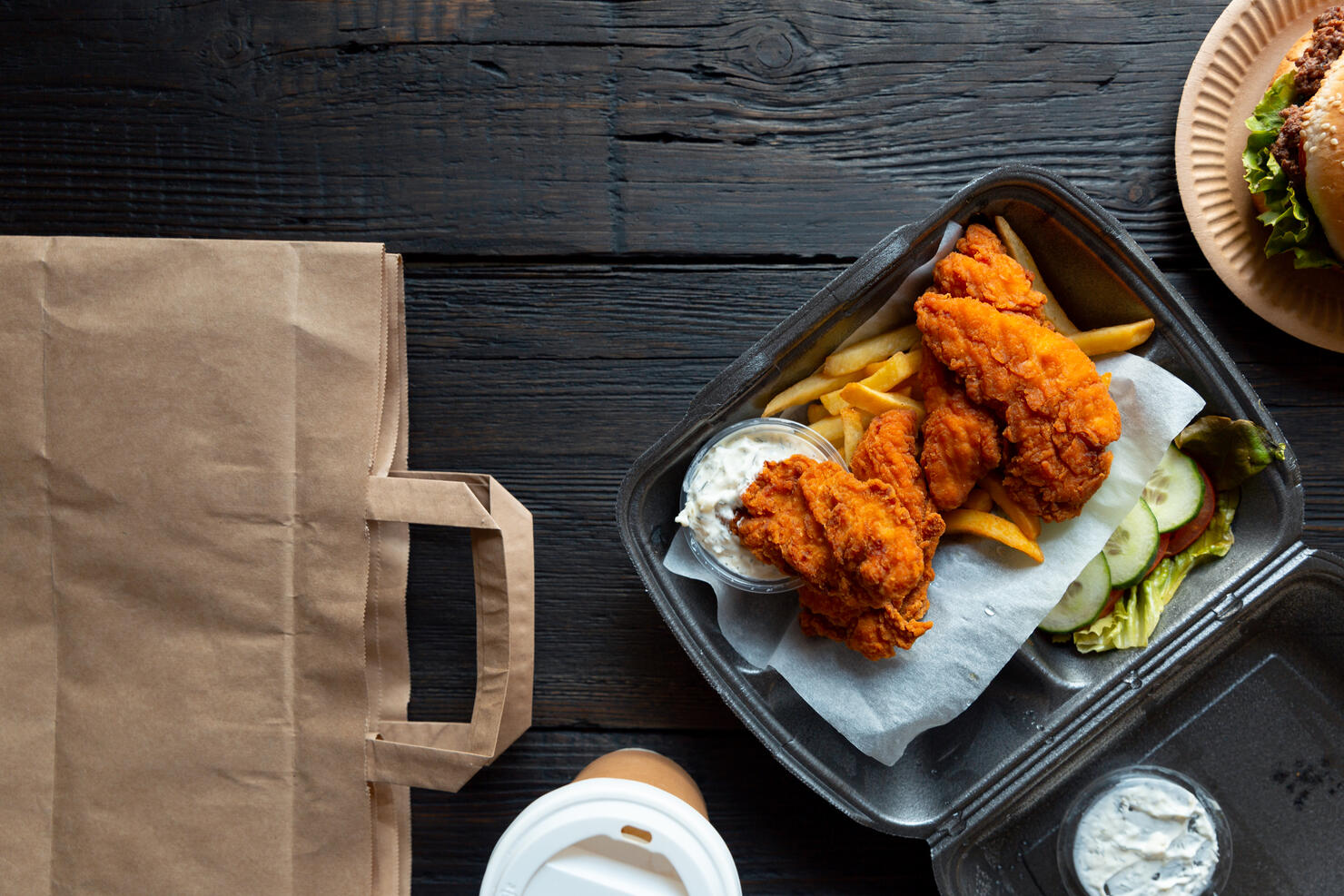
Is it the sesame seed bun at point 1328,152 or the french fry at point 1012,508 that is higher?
the sesame seed bun at point 1328,152

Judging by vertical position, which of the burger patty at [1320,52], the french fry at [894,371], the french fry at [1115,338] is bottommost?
the french fry at [894,371]

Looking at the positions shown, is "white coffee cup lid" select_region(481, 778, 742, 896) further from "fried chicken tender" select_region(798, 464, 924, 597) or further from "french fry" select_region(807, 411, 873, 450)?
"french fry" select_region(807, 411, 873, 450)

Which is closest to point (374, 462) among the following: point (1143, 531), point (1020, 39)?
point (1143, 531)

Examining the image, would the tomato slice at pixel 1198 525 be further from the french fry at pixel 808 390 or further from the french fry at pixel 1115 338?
the french fry at pixel 808 390

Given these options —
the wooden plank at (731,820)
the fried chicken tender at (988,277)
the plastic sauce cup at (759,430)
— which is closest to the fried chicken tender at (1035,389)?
the fried chicken tender at (988,277)

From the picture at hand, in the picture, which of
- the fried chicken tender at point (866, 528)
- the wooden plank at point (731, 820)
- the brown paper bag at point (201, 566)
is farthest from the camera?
the wooden plank at point (731, 820)

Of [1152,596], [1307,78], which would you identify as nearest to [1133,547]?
[1152,596]

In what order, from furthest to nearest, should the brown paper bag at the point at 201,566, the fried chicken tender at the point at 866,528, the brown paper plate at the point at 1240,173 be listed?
the brown paper plate at the point at 1240,173 → the brown paper bag at the point at 201,566 → the fried chicken tender at the point at 866,528

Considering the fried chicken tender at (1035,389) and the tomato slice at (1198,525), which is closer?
the fried chicken tender at (1035,389)

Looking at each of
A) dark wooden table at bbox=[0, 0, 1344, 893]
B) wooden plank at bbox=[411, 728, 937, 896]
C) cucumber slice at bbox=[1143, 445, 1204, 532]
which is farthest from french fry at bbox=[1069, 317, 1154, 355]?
→ wooden plank at bbox=[411, 728, 937, 896]
